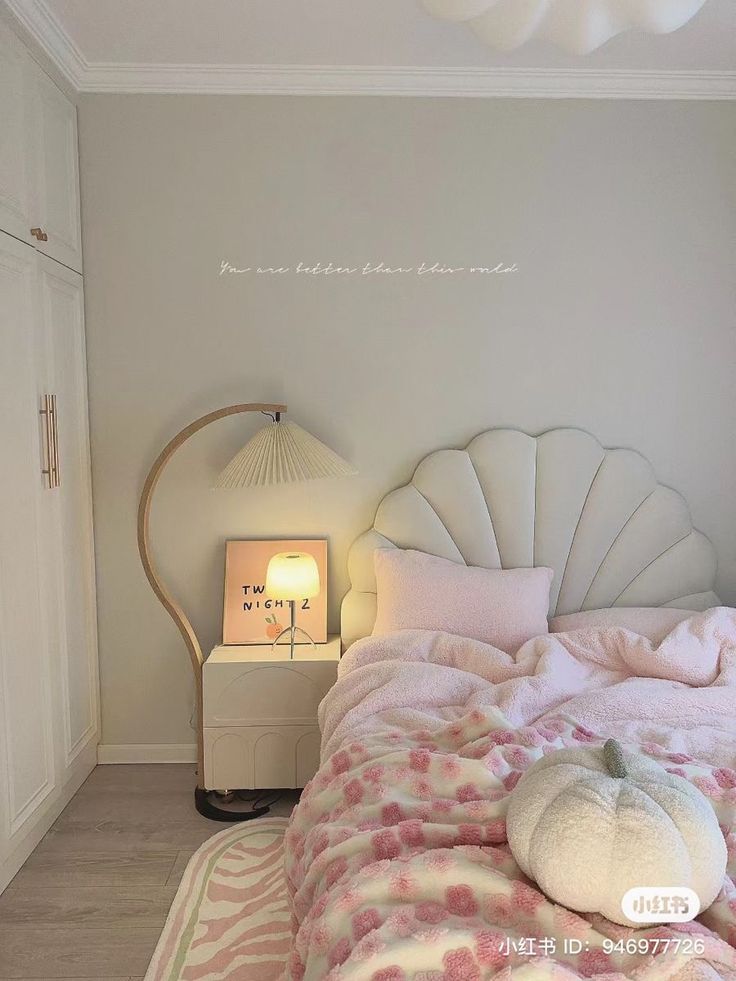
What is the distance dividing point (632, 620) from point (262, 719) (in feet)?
4.29

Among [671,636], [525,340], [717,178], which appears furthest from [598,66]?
→ [671,636]

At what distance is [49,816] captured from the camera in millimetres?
2588

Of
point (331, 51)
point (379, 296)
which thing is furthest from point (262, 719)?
point (331, 51)

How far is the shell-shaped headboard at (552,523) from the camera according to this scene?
2.90 m

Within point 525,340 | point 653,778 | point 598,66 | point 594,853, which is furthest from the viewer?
point 525,340

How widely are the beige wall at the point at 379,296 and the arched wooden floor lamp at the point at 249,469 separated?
0.85ft

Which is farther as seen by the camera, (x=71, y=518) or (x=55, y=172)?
(x=71, y=518)

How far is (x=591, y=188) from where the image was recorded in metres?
2.91

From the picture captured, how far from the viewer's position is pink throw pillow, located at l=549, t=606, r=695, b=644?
2658 millimetres

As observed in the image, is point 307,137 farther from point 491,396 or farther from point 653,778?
point 653,778

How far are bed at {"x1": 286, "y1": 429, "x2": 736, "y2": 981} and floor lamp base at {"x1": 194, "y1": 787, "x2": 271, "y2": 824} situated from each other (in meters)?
0.52

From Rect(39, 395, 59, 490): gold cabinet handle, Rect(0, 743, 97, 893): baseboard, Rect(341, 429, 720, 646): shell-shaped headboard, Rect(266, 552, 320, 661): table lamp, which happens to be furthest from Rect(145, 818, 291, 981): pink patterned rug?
Rect(39, 395, 59, 490): gold cabinet handle

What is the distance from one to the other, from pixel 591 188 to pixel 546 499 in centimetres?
116

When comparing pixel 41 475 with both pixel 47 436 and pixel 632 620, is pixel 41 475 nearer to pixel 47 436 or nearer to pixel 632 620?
pixel 47 436
